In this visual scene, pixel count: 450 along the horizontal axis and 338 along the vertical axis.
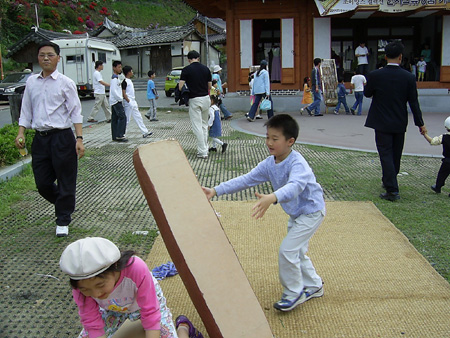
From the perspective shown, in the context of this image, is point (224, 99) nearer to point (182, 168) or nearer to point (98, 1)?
point (182, 168)

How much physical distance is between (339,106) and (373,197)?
10.6 metres

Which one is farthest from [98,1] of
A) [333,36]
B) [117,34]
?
[333,36]

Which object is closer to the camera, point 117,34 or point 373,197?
point 373,197

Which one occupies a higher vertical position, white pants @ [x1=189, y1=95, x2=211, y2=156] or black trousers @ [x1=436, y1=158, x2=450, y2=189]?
white pants @ [x1=189, y1=95, x2=211, y2=156]

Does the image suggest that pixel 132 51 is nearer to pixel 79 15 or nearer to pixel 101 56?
pixel 79 15

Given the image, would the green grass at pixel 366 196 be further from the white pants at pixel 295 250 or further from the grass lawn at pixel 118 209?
the white pants at pixel 295 250

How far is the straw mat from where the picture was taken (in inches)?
116

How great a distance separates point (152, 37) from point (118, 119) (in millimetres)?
30951

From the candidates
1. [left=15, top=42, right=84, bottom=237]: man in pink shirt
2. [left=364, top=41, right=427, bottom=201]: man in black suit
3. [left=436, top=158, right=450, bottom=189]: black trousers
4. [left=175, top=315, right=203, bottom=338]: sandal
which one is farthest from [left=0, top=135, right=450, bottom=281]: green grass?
[left=175, top=315, right=203, bottom=338]: sandal

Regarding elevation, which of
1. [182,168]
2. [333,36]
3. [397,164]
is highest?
[333,36]

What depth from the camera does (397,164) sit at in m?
5.98

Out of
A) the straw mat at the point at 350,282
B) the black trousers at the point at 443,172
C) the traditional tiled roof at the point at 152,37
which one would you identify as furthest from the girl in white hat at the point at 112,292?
the traditional tiled roof at the point at 152,37

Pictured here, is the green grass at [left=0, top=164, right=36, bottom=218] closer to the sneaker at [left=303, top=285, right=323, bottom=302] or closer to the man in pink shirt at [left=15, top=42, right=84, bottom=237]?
the man in pink shirt at [left=15, top=42, right=84, bottom=237]

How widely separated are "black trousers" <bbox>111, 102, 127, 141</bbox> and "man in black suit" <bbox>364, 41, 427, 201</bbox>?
589 cm
